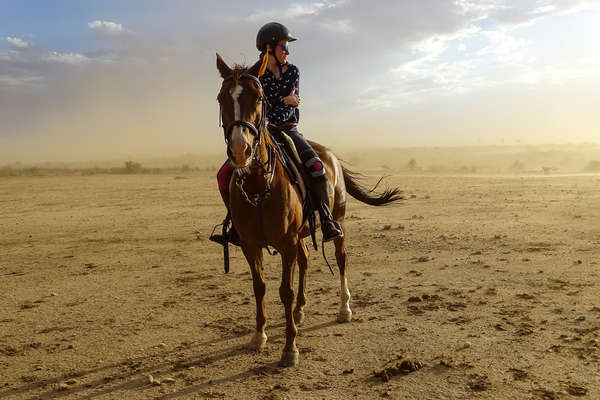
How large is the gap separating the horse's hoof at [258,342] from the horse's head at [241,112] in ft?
7.26

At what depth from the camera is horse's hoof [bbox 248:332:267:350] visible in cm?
488

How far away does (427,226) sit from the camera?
11312mm

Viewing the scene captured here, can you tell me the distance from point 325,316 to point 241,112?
10.3 feet

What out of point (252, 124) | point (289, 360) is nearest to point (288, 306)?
point (289, 360)

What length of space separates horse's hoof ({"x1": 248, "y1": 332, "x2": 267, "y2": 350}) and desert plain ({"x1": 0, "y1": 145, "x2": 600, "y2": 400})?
72 millimetres

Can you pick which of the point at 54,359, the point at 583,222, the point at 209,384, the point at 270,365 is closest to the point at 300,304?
the point at 270,365

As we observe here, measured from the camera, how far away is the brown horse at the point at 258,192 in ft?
12.2

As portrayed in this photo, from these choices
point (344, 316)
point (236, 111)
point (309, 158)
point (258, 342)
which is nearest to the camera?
point (236, 111)

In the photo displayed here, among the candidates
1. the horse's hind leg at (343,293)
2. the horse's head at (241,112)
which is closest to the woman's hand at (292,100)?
the horse's head at (241,112)

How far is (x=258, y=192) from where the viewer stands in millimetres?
4387

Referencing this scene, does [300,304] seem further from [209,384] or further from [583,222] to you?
[583,222]

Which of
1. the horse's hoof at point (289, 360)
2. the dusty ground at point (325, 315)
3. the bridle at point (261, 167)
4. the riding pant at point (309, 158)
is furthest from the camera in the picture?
the riding pant at point (309, 158)

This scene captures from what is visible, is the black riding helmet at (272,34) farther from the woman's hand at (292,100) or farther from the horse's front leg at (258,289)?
the horse's front leg at (258,289)

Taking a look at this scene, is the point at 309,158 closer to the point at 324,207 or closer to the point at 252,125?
the point at 324,207
